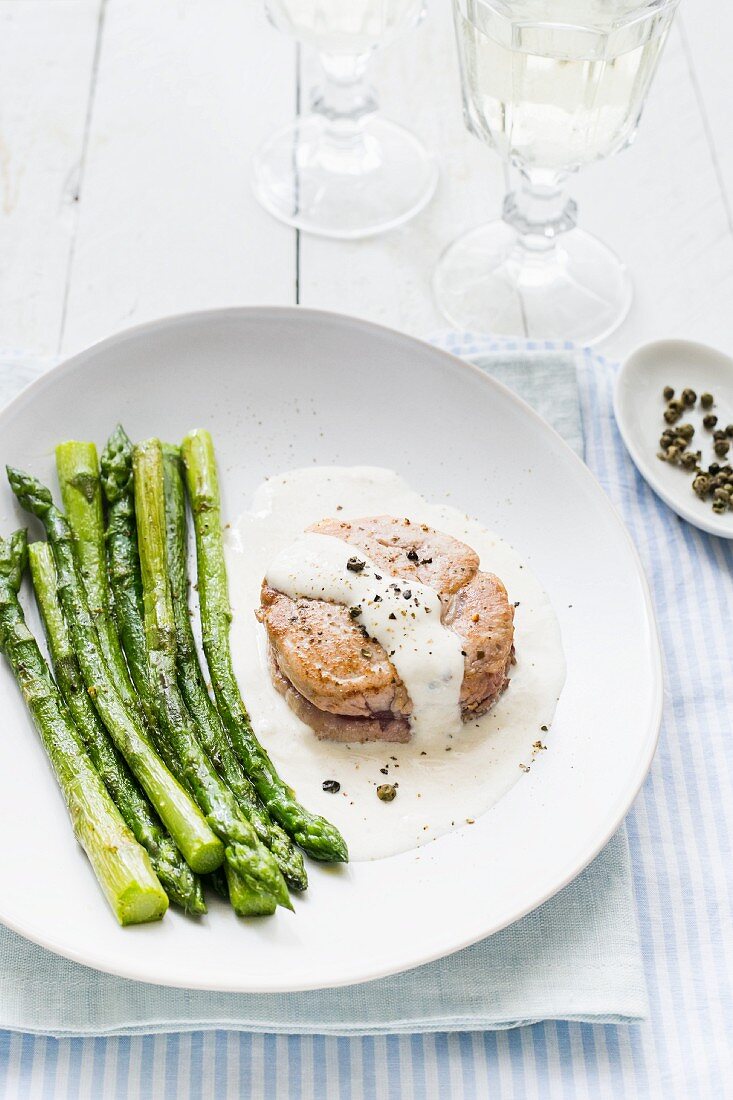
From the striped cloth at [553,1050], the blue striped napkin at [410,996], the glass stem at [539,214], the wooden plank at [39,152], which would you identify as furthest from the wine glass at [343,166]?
the blue striped napkin at [410,996]

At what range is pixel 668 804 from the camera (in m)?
4.13

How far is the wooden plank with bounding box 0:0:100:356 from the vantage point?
590cm

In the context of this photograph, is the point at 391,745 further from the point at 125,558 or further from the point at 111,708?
the point at 125,558

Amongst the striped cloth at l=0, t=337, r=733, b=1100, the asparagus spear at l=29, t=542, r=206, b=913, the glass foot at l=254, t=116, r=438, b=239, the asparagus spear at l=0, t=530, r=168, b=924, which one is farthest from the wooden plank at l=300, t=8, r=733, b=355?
the striped cloth at l=0, t=337, r=733, b=1100

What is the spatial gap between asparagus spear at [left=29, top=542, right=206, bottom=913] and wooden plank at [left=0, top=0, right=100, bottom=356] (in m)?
1.69

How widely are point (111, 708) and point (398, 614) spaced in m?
1.06

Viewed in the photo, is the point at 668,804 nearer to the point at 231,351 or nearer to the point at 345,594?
the point at 345,594

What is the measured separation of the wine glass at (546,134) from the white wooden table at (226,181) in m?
0.18

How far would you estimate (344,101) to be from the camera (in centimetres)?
645

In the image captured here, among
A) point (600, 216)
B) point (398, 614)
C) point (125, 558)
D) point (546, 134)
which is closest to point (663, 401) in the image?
point (546, 134)

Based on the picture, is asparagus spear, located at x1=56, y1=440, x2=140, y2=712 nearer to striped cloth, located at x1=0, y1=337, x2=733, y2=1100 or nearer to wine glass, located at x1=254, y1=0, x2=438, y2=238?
striped cloth, located at x1=0, y1=337, x2=733, y2=1100

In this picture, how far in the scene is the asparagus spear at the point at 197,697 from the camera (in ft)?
12.0

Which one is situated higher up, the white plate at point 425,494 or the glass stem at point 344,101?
the glass stem at point 344,101

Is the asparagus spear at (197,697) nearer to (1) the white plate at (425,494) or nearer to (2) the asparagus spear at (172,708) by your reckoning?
(2) the asparagus spear at (172,708)
